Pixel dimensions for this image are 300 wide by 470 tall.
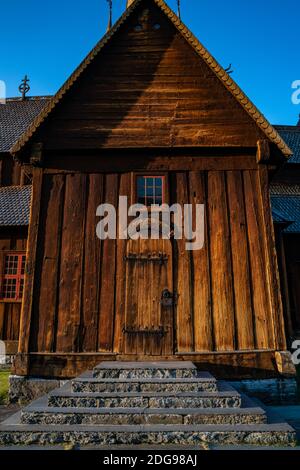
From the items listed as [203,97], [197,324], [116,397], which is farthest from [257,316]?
[203,97]

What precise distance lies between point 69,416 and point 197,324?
11.1ft

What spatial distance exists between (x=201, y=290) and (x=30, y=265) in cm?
376

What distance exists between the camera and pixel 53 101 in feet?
25.3

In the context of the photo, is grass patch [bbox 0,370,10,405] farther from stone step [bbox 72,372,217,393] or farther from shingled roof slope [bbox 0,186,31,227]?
shingled roof slope [bbox 0,186,31,227]

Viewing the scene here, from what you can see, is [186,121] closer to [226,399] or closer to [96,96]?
[96,96]

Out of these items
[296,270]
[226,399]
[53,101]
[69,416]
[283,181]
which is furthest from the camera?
[283,181]

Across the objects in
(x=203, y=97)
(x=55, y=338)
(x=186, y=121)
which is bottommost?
(x=55, y=338)

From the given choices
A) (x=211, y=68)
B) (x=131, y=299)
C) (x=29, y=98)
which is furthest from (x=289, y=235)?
(x=29, y=98)

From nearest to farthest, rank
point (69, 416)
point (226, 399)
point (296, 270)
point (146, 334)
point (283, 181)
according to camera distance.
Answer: point (69, 416) < point (226, 399) < point (146, 334) < point (296, 270) < point (283, 181)

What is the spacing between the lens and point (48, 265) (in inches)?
290

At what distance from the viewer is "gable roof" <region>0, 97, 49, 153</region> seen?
1567cm

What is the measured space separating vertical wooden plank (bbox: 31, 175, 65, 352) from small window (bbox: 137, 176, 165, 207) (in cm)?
182

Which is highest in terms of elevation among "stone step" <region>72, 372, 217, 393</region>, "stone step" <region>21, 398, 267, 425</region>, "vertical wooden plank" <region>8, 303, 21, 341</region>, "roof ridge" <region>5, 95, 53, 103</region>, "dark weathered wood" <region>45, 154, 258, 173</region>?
"roof ridge" <region>5, 95, 53, 103</region>

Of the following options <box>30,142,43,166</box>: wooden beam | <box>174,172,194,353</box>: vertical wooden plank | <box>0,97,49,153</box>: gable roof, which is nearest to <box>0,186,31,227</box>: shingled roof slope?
<box>0,97,49,153</box>: gable roof
